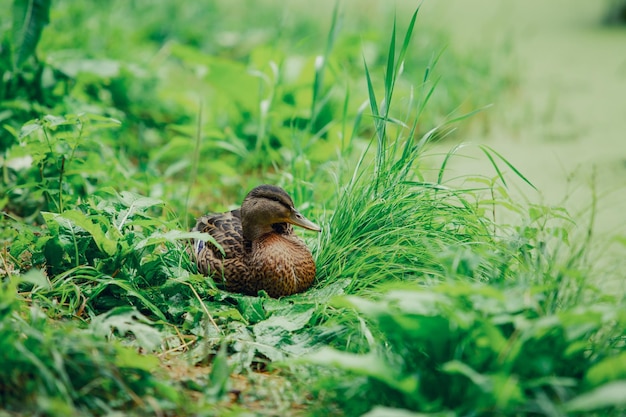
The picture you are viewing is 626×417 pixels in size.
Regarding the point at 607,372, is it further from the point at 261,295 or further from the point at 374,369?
the point at 261,295

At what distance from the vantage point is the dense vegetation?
2.06 meters

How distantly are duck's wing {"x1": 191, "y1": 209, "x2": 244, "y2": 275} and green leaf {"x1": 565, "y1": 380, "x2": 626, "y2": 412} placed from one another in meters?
1.53

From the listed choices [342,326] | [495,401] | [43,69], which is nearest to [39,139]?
[43,69]

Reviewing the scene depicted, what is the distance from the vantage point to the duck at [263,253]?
2.95 m

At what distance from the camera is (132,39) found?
614 cm

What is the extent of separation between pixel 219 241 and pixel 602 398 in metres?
1.73

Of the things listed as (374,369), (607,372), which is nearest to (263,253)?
(374,369)

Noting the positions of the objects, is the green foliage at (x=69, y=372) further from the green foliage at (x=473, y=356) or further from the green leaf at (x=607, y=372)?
the green leaf at (x=607, y=372)

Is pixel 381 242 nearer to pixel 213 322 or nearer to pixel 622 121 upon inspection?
pixel 213 322

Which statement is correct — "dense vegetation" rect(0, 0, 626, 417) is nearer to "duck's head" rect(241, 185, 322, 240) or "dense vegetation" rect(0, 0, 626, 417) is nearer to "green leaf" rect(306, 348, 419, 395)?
"green leaf" rect(306, 348, 419, 395)

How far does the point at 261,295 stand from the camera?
2.95 meters

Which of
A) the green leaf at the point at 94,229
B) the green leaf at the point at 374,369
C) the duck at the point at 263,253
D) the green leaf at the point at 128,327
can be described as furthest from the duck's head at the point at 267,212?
the green leaf at the point at 374,369

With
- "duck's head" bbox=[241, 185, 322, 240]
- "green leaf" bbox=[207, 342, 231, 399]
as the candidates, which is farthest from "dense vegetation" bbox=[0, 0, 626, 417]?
"duck's head" bbox=[241, 185, 322, 240]

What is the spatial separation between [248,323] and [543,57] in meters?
5.18
